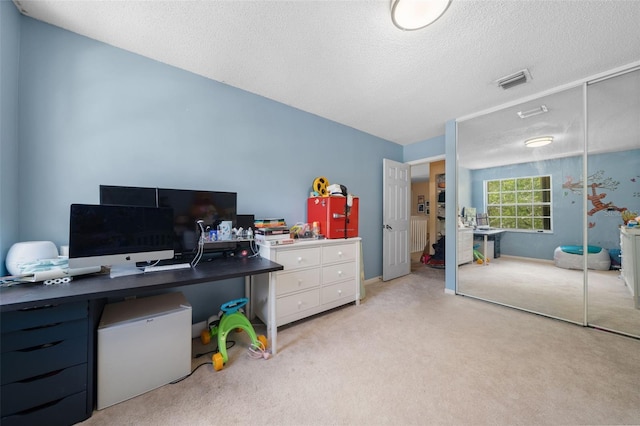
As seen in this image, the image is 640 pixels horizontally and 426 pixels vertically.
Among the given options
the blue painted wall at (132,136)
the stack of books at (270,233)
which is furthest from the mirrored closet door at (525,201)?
the stack of books at (270,233)

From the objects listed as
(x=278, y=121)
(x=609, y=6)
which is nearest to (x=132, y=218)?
(x=278, y=121)

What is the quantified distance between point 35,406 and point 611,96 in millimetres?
4892

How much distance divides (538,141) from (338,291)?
297 cm

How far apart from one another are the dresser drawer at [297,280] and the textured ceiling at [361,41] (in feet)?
6.57

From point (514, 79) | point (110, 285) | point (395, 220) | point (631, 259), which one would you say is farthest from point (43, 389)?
point (631, 259)

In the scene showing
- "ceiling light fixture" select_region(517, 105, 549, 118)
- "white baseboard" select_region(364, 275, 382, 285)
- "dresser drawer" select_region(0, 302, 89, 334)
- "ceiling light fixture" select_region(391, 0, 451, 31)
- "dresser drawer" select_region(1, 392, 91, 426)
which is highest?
"ceiling light fixture" select_region(391, 0, 451, 31)

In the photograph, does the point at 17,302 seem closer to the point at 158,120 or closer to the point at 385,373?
the point at 158,120

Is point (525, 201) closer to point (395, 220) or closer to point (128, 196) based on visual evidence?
point (395, 220)

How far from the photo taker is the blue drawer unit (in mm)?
1041

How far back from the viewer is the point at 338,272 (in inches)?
102

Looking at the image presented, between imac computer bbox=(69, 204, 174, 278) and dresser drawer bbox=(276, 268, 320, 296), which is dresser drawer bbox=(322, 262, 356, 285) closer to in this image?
dresser drawer bbox=(276, 268, 320, 296)

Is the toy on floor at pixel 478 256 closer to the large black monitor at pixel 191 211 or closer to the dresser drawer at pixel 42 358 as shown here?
the large black monitor at pixel 191 211

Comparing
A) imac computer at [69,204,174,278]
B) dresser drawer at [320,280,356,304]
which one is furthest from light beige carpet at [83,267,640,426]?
imac computer at [69,204,174,278]

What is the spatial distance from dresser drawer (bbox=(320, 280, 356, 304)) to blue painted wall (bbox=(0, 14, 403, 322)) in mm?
937
